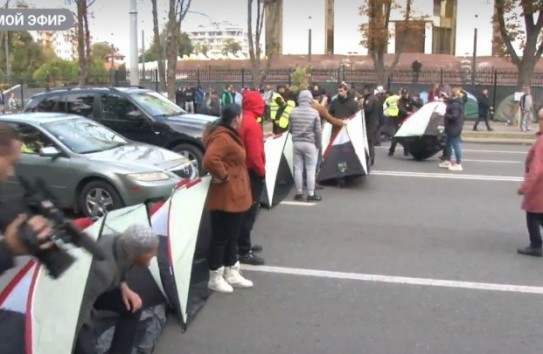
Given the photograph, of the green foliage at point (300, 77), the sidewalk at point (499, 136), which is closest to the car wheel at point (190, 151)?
the sidewalk at point (499, 136)

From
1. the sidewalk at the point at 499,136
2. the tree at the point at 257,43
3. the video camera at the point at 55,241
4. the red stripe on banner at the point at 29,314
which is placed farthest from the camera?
the tree at the point at 257,43

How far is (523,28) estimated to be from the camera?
2494 cm

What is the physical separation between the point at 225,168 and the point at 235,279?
3.38ft

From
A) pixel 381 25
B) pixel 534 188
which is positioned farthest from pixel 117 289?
pixel 381 25

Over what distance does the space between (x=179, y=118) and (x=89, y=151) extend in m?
3.32

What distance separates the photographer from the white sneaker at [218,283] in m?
5.62

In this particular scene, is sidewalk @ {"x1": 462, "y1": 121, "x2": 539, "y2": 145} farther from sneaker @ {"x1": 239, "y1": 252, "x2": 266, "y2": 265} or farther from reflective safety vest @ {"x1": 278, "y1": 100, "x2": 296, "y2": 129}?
sneaker @ {"x1": 239, "y1": 252, "x2": 266, "y2": 265}

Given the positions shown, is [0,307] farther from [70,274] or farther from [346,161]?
[346,161]

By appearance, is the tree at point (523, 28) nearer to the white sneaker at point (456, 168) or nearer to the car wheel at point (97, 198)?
the white sneaker at point (456, 168)

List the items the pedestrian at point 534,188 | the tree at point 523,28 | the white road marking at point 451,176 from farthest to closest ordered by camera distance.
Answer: the tree at point 523,28, the white road marking at point 451,176, the pedestrian at point 534,188

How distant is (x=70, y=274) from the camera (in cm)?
362

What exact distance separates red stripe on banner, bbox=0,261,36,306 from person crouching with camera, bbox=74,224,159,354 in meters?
0.42

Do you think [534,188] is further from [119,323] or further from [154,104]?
[154,104]

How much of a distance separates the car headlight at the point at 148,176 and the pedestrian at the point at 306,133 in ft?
6.63
